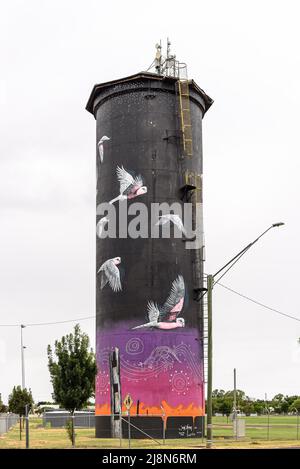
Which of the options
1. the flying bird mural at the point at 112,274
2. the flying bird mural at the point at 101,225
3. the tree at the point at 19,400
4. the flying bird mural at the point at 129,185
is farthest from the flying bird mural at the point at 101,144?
the tree at the point at 19,400

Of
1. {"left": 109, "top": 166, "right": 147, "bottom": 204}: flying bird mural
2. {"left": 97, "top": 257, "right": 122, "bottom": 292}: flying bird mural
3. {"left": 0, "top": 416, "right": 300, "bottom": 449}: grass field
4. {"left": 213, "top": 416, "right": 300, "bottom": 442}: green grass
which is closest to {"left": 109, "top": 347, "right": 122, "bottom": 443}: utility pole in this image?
{"left": 0, "top": 416, "right": 300, "bottom": 449}: grass field

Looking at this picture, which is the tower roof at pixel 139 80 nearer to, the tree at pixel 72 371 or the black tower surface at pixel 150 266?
the black tower surface at pixel 150 266

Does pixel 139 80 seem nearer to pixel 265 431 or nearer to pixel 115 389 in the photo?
pixel 115 389

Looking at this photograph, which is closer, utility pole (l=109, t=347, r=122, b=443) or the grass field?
the grass field

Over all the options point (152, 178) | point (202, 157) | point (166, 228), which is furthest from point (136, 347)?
point (202, 157)

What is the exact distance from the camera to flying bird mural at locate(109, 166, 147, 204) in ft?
157

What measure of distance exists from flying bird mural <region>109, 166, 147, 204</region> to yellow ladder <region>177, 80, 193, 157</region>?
4.04 m

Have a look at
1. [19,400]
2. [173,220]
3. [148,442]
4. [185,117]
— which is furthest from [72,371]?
[19,400]

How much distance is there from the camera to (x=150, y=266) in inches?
1853

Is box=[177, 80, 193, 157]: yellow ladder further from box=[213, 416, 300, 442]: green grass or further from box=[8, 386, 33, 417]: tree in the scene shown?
box=[8, 386, 33, 417]: tree

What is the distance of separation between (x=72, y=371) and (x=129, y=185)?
16.9 meters

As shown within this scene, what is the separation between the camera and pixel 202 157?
2068 inches

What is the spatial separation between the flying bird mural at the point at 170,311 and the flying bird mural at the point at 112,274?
2.76 meters
